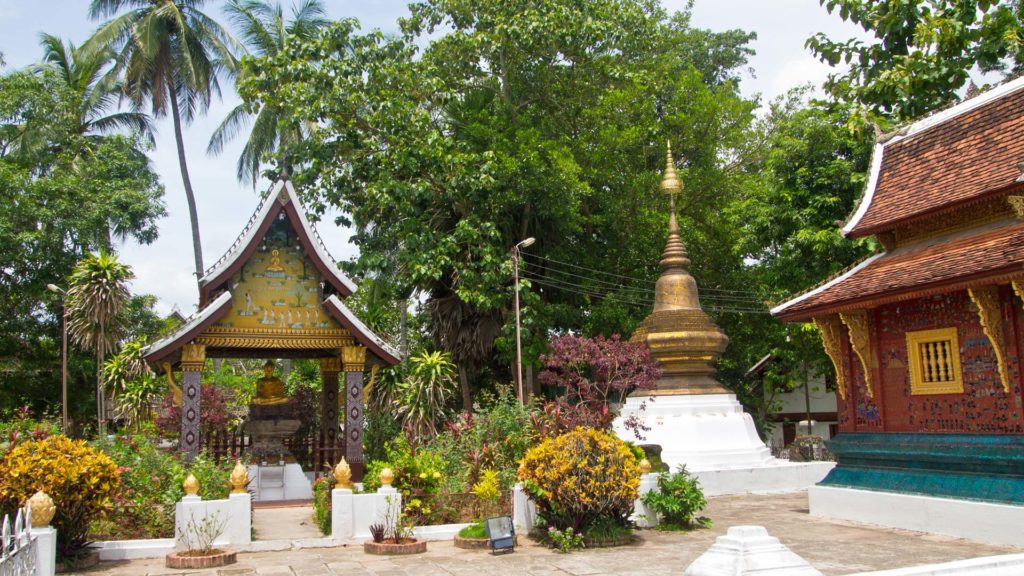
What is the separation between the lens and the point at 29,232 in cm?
2966

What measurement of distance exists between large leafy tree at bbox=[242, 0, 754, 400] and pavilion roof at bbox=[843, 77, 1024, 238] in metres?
11.2

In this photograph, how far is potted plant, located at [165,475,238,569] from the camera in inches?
429

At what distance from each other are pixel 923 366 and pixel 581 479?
633cm

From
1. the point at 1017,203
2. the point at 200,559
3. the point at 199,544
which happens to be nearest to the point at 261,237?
the point at 199,544

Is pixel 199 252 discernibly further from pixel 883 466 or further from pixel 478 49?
pixel 883 466

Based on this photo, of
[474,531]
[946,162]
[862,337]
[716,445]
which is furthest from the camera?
[716,445]

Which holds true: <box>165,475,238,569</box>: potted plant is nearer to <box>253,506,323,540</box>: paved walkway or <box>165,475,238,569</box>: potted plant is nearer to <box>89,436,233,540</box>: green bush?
<box>89,436,233,540</box>: green bush

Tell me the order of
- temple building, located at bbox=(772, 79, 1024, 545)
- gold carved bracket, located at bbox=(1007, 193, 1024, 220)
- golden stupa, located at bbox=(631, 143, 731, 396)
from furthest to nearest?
golden stupa, located at bbox=(631, 143, 731, 396) → gold carved bracket, located at bbox=(1007, 193, 1024, 220) → temple building, located at bbox=(772, 79, 1024, 545)

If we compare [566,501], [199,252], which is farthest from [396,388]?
[566,501]

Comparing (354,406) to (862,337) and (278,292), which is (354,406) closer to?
(278,292)

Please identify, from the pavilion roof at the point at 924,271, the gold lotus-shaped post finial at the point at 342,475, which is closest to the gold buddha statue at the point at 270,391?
the gold lotus-shaped post finial at the point at 342,475

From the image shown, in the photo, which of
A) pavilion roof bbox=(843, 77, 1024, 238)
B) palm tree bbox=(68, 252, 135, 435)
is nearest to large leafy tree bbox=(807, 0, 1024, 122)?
pavilion roof bbox=(843, 77, 1024, 238)

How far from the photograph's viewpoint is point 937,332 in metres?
13.8

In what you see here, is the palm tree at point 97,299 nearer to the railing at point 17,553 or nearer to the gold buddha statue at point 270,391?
the gold buddha statue at point 270,391
